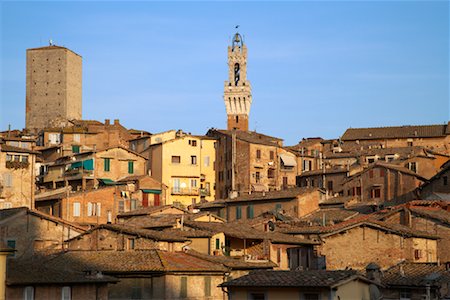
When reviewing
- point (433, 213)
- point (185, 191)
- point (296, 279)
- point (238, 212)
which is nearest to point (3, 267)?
point (296, 279)

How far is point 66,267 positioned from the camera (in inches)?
1692

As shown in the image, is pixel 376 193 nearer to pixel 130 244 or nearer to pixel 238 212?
pixel 238 212

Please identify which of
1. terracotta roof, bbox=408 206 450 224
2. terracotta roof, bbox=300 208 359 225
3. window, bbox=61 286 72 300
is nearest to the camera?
window, bbox=61 286 72 300

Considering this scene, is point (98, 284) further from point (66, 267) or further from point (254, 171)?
point (254, 171)

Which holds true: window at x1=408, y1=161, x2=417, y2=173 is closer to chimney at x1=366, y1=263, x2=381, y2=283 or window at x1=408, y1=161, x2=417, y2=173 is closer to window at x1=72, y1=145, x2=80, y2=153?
window at x1=72, y1=145, x2=80, y2=153

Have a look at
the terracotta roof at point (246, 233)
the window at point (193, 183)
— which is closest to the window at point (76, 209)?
the terracotta roof at point (246, 233)

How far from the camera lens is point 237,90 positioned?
137m

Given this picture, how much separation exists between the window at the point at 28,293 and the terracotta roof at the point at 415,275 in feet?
46.1

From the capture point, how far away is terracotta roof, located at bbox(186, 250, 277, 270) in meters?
48.9

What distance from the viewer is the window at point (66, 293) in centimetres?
3844

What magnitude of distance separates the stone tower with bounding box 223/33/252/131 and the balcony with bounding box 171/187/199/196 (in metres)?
34.2

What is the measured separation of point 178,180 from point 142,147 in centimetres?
577

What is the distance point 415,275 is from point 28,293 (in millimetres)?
16219

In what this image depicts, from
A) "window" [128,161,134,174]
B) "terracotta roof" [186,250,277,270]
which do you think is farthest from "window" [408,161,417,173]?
"terracotta roof" [186,250,277,270]
